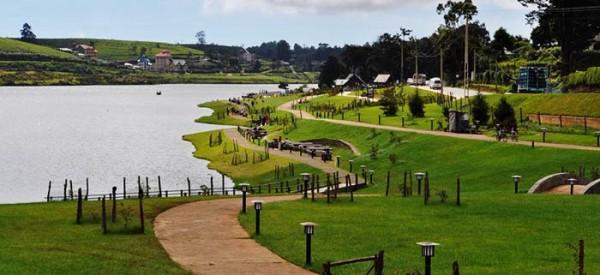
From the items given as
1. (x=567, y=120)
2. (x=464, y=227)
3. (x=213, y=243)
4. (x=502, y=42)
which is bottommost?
(x=213, y=243)

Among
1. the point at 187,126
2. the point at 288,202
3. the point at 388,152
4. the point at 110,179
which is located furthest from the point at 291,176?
the point at 187,126

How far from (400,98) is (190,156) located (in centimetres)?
3189

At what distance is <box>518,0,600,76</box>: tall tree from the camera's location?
87438 millimetres

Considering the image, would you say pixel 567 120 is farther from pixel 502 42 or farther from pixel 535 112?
pixel 502 42

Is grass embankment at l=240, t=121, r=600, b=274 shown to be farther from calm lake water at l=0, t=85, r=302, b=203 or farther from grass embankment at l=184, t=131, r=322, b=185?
calm lake water at l=0, t=85, r=302, b=203

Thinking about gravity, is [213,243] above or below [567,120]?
below

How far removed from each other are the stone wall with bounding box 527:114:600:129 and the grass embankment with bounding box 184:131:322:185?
20537mm

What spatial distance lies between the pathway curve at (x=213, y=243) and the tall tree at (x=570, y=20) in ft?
207

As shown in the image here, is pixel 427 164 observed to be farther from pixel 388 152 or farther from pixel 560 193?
pixel 560 193

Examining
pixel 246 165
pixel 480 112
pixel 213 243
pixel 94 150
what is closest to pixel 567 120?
pixel 480 112

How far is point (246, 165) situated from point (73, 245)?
47.3m

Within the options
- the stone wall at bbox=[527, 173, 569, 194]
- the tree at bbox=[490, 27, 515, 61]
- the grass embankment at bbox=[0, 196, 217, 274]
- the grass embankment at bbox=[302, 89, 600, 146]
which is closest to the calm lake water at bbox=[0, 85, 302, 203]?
the grass embankment at bbox=[302, 89, 600, 146]

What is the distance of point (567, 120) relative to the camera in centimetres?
6438

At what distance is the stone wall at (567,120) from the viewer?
60.4 m
